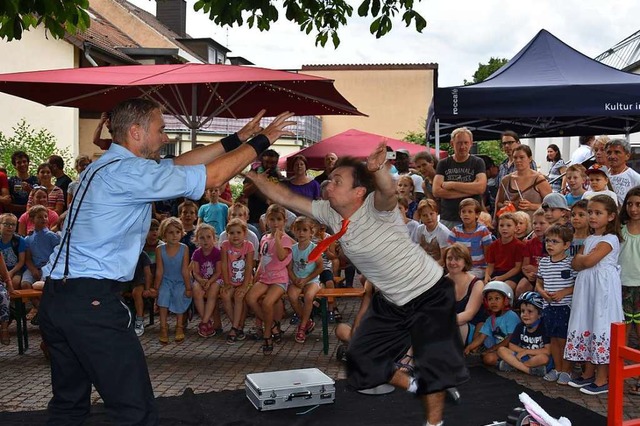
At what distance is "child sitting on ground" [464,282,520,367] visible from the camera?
22.3 feet

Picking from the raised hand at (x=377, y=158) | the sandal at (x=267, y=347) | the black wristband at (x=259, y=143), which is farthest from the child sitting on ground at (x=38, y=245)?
the raised hand at (x=377, y=158)

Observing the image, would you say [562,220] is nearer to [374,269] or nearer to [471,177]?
[471,177]

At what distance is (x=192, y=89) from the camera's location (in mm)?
8250

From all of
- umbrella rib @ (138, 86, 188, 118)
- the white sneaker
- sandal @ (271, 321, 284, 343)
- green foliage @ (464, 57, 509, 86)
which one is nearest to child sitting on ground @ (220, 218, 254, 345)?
sandal @ (271, 321, 284, 343)

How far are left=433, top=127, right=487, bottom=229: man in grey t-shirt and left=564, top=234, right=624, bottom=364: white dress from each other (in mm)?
2091

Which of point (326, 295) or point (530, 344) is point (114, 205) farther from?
point (530, 344)

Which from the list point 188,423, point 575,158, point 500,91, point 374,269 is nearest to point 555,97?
point 500,91

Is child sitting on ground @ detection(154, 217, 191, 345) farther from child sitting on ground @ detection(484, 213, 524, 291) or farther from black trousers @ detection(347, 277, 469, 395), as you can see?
black trousers @ detection(347, 277, 469, 395)

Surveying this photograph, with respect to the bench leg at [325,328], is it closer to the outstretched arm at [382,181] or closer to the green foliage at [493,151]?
the outstretched arm at [382,181]

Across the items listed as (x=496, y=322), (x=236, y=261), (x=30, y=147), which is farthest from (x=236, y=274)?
(x=30, y=147)

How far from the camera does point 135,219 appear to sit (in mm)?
3543

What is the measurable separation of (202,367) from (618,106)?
16.7ft

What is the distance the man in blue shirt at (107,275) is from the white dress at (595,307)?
3.57 metres

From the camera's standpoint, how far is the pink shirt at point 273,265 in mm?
7770
